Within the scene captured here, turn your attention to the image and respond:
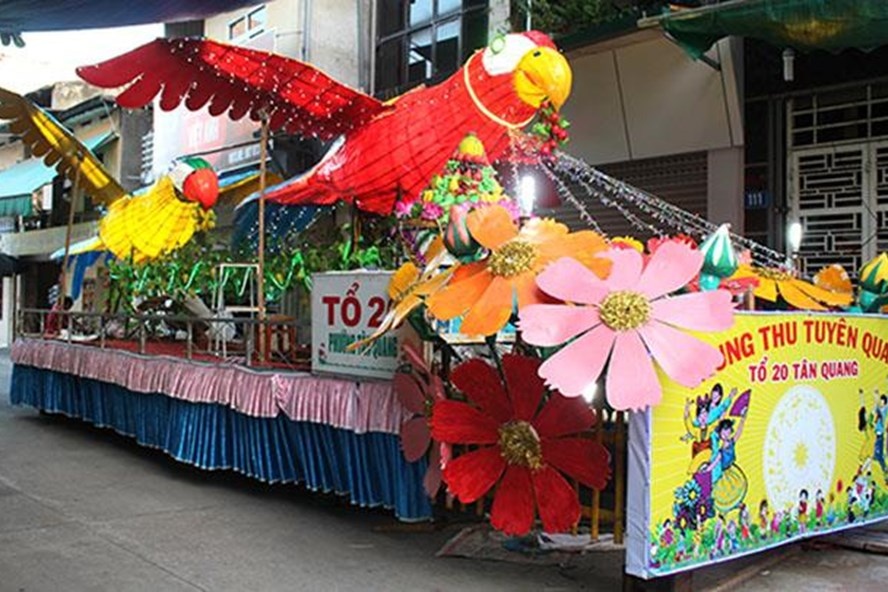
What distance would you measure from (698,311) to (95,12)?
698cm

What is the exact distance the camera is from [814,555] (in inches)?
214

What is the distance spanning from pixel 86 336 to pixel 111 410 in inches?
69.5

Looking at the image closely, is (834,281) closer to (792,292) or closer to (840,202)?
(792,292)

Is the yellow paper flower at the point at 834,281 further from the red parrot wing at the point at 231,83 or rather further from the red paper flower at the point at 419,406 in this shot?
the red parrot wing at the point at 231,83

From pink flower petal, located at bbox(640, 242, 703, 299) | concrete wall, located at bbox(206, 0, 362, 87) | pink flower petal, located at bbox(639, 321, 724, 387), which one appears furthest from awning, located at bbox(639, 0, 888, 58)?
concrete wall, located at bbox(206, 0, 362, 87)

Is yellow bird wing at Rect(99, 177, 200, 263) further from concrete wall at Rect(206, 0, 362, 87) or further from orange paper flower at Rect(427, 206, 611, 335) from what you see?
orange paper flower at Rect(427, 206, 611, 335)

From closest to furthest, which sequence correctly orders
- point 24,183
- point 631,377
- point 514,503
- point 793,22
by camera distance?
1. point 631,377
2. point 514,503
3. point 793,22
4. point 24,183

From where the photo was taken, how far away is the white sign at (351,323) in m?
5.81

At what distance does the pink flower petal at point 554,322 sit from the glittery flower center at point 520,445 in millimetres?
816

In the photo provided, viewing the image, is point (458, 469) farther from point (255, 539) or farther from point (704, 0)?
point (704, 0)

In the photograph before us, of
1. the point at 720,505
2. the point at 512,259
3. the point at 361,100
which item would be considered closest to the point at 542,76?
the point at 361,100

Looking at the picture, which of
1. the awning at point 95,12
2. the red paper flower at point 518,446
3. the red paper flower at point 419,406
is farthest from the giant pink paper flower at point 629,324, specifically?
the awning at point 95,12

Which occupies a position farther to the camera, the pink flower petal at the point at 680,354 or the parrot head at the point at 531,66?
the parrot head at the point at 531,66

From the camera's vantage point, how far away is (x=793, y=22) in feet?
23.2
